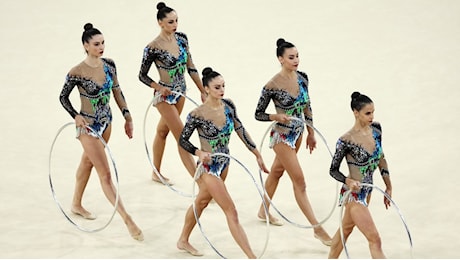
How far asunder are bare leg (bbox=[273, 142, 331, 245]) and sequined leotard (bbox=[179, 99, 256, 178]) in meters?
0.77

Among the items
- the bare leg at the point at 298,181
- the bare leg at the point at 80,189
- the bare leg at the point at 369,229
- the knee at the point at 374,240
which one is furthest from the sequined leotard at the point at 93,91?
Answer: the knee at the point at 374,240

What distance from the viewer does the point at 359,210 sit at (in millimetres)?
9617

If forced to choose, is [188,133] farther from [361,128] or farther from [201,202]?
[361,128]

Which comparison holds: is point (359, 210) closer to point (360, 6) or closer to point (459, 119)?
point (459, 119)

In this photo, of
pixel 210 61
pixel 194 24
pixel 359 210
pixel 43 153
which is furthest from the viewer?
pixel 194 24

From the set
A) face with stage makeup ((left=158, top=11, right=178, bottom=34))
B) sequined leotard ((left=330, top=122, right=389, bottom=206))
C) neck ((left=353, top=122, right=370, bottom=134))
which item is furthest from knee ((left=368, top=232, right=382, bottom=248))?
face with stage makeup ((left=158, top=11, right=178, bottom=34))

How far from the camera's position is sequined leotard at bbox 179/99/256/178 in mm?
10164

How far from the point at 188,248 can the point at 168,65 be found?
2086 mm

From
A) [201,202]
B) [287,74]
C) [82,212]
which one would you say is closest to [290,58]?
[287,74]

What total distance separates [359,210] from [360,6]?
819 cm

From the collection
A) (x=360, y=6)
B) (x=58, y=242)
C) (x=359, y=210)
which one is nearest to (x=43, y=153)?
(x=58, y=242)

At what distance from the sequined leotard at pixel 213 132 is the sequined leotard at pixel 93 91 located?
1123mm

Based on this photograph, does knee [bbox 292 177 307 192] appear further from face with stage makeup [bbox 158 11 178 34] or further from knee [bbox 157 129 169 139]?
face with stage makeup [bbox 158 11 178 34]

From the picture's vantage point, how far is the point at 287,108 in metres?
10.8
